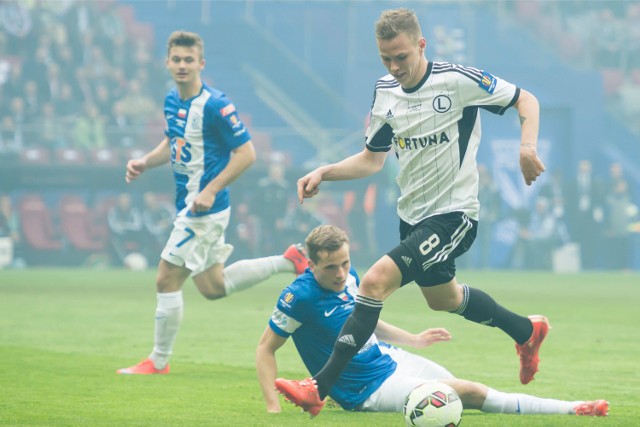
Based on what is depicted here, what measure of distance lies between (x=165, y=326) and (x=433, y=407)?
3.58 m

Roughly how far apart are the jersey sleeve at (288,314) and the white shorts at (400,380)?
54cm

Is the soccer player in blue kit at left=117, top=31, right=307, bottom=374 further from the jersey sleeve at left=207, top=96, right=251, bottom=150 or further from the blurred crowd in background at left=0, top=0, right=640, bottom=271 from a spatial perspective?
the blurred crowd in background at left=0, top=0, right=640, bottom=271

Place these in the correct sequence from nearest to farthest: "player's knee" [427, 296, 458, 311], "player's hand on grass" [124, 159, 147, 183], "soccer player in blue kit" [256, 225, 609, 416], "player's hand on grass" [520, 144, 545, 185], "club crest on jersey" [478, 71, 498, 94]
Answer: "player's hand on grass" [520, 144, 545, 185]
"soccer player in blue kit" [256, 225, 609, 416]
"club crest on jersey" [478, 71, 498, 94]
"player's knee" [427, 296, 458, 311]
"player's hand on grass" [124, 159, 147, 183]

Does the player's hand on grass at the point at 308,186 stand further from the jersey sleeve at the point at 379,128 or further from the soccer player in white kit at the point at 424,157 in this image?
the jersey sleeve at the point at 379,128

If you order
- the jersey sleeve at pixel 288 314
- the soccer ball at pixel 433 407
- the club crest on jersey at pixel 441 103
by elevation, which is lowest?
the soccer ball at pixel 433 407

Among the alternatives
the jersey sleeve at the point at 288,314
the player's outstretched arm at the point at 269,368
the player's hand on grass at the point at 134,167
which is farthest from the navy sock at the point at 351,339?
the player's hand on grass at the point at 134,167

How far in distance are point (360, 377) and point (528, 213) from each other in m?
22.2

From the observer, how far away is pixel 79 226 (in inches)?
996

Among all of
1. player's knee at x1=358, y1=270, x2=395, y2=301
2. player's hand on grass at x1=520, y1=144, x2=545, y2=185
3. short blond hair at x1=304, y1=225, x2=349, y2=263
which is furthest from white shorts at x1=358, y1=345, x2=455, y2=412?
player's hand on grass at x1=520, y1=144, x2=545, y2=185

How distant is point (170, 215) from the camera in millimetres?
25391

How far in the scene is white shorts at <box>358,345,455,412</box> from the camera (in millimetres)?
6199

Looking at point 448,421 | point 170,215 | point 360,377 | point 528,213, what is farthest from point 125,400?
point 528,213

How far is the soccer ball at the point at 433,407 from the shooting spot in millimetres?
5324

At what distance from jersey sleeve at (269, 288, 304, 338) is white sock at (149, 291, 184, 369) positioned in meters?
2.29
